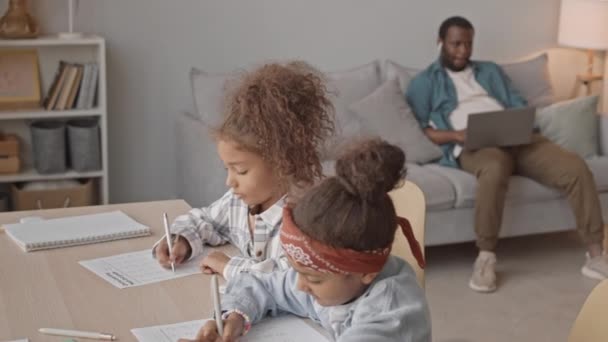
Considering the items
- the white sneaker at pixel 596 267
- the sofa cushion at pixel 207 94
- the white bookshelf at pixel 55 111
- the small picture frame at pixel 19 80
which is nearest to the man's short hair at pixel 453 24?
the sofa cushion at pixel 207 94

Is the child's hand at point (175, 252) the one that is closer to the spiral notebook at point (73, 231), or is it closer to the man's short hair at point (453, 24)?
the spiral notebook at point (73, 231)

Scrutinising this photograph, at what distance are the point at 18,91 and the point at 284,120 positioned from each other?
2.29 meters

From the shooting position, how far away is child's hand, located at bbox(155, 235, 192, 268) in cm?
188

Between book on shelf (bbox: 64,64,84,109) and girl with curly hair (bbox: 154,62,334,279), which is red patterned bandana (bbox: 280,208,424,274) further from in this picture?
book on shelf (bbox: 64,64,84,109)

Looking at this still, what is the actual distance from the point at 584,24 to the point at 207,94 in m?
1.92

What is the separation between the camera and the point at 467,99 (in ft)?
13.4

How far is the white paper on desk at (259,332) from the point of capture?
60.1 inches

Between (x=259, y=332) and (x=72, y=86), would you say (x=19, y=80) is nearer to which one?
(x=72, y=86)

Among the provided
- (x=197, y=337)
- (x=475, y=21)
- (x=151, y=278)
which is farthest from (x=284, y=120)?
(x=475, y=21)

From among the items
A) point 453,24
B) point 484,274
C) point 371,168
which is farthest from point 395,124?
point 371,168

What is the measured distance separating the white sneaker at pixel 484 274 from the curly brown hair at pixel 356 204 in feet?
7.43

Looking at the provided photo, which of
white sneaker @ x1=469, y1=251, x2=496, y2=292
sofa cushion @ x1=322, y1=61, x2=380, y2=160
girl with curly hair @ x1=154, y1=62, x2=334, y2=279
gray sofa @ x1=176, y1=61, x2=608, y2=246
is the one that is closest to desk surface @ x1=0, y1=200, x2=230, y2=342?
girl with curly hair @ x1=154, y1=62, x2=334, y2=279

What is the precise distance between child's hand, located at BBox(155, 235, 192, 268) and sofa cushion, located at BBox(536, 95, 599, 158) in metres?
2.64

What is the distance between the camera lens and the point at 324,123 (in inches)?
76.6
